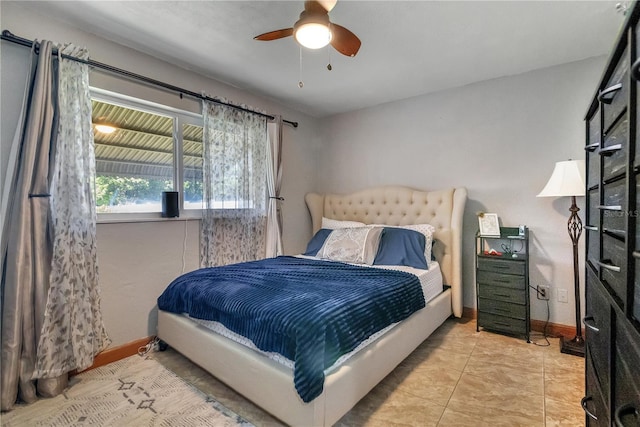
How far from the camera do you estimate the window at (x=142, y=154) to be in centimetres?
242

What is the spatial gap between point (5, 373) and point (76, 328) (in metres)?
0.37

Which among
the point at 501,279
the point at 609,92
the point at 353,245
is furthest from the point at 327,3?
the point at 501,279

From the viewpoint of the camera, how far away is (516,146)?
292 cm

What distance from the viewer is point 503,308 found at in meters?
2.71

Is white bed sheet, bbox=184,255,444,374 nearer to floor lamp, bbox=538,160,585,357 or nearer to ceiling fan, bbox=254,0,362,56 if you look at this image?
floor lamp, bbox=538,160,585,357

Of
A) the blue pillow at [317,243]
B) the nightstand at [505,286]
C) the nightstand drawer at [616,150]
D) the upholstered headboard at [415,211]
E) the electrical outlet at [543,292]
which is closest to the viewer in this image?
the nightstand drawer at [616,150]

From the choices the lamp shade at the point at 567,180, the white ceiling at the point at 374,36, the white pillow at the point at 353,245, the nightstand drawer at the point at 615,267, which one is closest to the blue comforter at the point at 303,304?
the white pillow at the point at 353,245

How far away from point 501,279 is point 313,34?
8.31 feet

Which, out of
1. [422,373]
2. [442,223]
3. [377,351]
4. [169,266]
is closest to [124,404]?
[169,266]

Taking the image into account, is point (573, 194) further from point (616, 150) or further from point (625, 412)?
point (625, 412)

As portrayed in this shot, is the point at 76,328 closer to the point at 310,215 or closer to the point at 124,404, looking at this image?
the point at 124,404

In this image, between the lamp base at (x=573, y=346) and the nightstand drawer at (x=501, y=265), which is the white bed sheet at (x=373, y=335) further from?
the lamp base at (x=573, y=346)

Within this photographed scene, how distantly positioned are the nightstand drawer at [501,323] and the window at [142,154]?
2938 mm

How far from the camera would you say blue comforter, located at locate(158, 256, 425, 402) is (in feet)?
4.86
